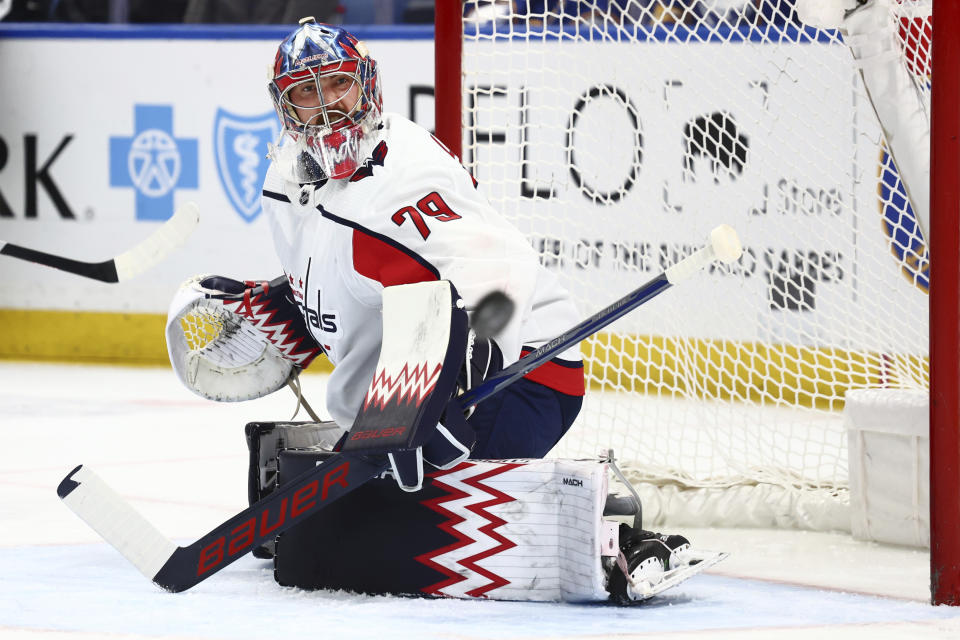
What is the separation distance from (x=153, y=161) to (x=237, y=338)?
339cm

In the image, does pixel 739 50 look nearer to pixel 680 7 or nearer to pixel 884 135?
pixel 680 7

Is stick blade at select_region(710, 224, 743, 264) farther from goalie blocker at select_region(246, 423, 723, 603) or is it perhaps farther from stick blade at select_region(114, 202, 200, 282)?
stick blade at select_region(114, 202, 200, 282)

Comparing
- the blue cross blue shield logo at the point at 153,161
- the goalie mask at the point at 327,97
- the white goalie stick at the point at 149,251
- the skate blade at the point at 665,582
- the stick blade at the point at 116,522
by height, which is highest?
the blue cross blue shield logo at the point at 153,161

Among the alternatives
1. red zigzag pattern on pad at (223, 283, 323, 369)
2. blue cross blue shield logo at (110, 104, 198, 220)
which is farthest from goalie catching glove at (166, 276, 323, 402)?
blue cross blue shield logo at (110, 104, 198, 220)

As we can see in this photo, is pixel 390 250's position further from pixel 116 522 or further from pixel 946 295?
pixel 946 295

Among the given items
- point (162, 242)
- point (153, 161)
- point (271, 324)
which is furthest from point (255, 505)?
point (153, 161)

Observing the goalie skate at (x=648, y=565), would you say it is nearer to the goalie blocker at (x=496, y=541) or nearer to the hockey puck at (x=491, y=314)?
the goalie blocker at (x=496, y=541)

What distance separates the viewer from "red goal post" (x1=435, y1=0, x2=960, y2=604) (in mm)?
3027

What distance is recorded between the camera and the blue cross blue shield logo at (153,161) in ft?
18.4

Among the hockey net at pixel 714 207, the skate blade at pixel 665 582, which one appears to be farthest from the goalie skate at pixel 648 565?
the hockey net at pixel 714 207

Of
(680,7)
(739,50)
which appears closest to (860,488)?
(739,50)

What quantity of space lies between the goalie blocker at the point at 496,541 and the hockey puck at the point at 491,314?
0.19 metres

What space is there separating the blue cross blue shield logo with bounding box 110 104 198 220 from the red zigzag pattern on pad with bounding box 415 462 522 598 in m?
3.84

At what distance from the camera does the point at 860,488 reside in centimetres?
255
